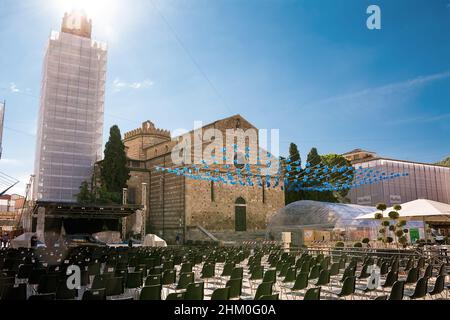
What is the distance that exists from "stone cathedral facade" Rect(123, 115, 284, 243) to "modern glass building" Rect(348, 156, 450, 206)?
17539mm

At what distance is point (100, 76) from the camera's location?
138 feet

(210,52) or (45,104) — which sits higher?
(45,104)

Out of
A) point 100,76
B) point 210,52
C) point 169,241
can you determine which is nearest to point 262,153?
point 169,241

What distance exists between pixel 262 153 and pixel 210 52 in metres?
25.2

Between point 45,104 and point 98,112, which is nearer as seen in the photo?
point 45,104

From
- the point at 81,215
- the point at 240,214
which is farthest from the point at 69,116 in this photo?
the point at 240,214

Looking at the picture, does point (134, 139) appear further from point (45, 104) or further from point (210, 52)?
point (210, 52)

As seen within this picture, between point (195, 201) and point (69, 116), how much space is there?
17.9m

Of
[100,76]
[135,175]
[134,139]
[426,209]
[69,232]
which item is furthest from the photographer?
[134,139]

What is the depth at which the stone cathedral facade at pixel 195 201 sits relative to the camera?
32.1 meters

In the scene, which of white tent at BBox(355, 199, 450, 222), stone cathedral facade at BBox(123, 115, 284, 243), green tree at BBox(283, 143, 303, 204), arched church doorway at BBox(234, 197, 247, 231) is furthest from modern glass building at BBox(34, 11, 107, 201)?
white tent at BBox(355, 199, 450, 222)

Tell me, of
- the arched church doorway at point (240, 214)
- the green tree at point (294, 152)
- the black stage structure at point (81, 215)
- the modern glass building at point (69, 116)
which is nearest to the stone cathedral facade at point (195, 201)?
the arched church doorway at point (240, 214)

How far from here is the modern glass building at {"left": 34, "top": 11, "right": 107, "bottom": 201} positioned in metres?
37.7

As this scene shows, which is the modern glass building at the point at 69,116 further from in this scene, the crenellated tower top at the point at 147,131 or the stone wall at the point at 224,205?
the stone wall at the point at 224,205
